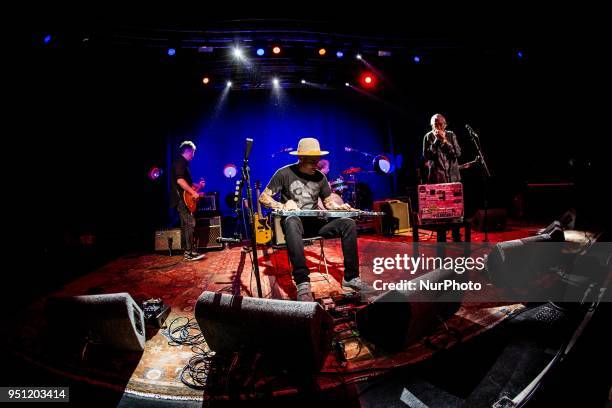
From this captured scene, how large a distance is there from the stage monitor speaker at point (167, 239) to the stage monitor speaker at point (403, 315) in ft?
18.3

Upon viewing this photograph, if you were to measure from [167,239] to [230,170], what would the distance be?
3.13 metres

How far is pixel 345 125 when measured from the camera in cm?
979

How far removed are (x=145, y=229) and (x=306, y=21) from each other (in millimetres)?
7335

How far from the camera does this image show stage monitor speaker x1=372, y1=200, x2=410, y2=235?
23.2 ft

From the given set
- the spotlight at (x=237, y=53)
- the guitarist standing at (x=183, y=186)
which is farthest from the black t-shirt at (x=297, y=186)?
the spotlight at (x=237, y=53)

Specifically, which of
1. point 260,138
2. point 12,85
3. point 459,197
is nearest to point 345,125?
point 260,138

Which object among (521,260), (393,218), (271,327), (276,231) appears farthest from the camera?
(393,218)

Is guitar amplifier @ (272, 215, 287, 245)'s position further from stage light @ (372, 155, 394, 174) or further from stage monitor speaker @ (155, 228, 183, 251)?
stage light @ (372, 155, 394, 174)

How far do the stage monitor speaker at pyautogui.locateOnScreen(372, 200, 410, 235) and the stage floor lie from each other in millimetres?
1974

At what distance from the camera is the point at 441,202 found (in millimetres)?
3670

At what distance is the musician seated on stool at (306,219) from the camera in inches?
115

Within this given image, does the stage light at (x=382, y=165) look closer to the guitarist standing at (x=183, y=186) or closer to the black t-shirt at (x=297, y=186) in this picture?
the black t-shirt at (x=297, y=186)

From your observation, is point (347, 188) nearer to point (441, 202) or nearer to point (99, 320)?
point (441, 202)

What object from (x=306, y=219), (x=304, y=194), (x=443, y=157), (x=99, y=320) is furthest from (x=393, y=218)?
(x=99, y=320)
